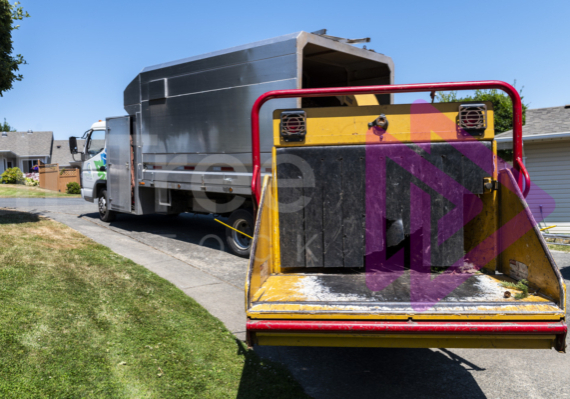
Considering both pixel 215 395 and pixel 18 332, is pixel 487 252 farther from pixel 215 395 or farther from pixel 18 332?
pixel 18 332

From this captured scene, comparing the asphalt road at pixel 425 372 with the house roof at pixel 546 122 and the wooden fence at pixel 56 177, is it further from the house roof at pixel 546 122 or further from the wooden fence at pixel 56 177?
the wooden fence at pixel 56 177

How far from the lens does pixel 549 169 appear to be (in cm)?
1524

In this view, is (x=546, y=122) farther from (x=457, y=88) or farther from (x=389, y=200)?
(x=389, y=200)

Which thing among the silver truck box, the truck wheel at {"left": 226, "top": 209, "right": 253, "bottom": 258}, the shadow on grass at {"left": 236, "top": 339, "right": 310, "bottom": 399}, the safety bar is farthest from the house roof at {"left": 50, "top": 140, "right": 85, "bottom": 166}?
the safety bar

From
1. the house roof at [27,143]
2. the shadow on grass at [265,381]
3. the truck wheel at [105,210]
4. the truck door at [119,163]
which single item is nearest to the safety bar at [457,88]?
the shadow on grass at [265,381]

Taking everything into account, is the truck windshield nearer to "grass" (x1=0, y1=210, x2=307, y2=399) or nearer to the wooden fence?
"grass" (x1=0, y1=210, x2=307, y2=399)

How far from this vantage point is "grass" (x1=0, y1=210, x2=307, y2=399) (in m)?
3.78

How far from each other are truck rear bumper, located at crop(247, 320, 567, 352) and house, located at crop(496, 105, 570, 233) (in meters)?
13.5

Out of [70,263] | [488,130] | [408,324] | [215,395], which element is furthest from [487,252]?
[70,263]

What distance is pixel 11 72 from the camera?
31.6ft

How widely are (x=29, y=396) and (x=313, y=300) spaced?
7.27 feet

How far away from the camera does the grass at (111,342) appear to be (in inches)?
149

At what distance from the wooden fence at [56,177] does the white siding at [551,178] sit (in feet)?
75.0

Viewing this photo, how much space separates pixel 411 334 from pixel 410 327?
0.16 ft
